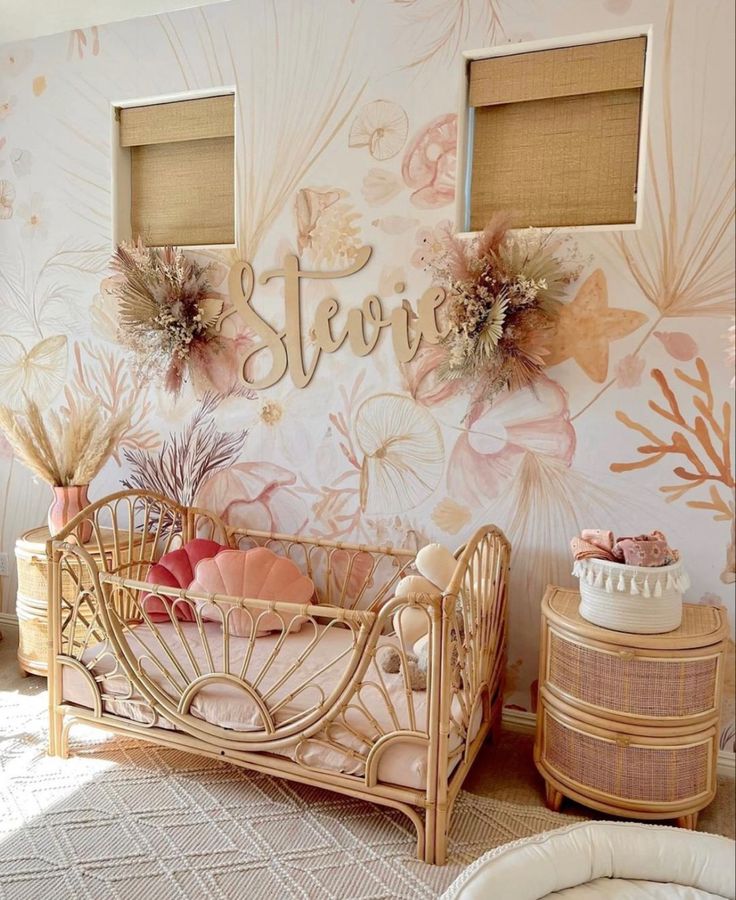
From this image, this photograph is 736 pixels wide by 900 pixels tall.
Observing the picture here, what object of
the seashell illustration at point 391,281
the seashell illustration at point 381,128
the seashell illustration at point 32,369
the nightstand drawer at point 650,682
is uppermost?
the seashell illustration at point 381,128

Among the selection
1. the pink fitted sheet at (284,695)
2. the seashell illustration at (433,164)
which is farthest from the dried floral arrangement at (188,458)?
the seashell illustration at (433,164)

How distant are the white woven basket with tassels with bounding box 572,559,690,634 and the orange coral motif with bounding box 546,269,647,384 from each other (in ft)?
2.05

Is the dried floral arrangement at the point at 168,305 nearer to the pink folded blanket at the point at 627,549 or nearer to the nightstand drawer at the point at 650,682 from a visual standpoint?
the pink folded blanket at the point at 627,549

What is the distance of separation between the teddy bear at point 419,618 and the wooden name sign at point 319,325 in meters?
0.71

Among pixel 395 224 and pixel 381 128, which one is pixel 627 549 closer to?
pixel 395 224

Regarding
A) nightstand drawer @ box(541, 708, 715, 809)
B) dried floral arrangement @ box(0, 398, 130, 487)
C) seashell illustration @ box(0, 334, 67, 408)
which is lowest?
nightstand drawer @ box(541, 708, 715, 809)

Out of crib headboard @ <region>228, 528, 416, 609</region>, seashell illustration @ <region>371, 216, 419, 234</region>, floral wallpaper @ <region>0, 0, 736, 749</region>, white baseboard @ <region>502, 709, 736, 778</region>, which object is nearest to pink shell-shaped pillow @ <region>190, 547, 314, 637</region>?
crib headboard @ <region>228, 528, 416, 609</region>

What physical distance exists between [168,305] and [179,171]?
53cm

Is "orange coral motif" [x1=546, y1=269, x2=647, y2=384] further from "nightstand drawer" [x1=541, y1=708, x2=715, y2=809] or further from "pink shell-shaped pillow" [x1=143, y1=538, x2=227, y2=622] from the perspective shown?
"pink shell-shaped pillow" [x1=143, y1=538, x2=227, y2=622]

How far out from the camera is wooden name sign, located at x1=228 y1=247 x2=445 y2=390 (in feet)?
7.89

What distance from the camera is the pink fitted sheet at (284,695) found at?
71.5 inches

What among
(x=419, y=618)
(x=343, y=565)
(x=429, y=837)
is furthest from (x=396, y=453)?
(x=429, y=837)

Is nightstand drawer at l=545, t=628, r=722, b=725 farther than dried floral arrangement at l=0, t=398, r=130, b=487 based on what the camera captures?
No

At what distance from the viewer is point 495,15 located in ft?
7.32
